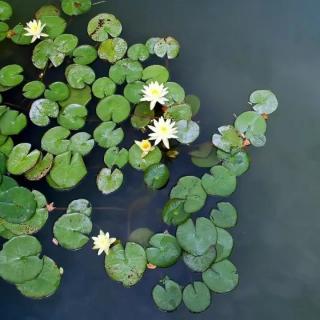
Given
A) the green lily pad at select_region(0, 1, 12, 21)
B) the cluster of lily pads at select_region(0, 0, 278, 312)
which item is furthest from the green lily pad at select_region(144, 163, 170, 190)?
the green lily pad at select_region(0, 1, 12, 21)

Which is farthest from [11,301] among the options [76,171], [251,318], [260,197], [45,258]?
[260,197]

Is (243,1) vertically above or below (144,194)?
above

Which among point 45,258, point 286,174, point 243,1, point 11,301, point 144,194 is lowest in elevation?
point 11,301

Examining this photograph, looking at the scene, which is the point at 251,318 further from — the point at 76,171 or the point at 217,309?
the point at 76,171

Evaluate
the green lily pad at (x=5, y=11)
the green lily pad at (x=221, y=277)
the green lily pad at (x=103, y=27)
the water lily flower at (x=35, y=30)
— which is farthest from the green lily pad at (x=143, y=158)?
the green lily pad at (x=5, y=11)

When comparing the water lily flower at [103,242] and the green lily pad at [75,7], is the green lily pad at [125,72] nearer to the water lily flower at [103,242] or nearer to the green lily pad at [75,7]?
the green lily pad at [75,7]
